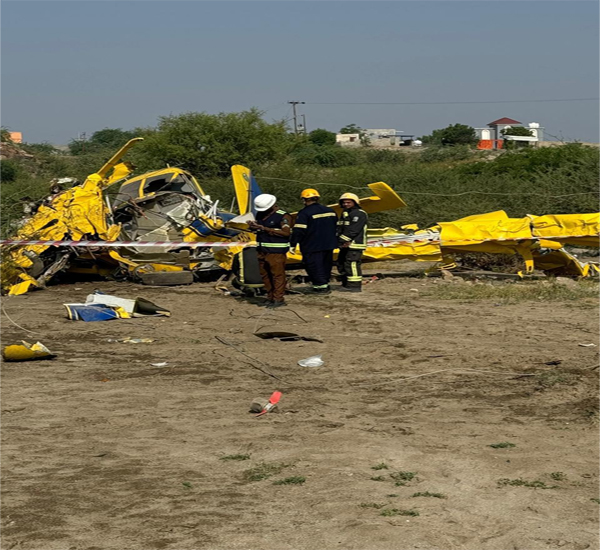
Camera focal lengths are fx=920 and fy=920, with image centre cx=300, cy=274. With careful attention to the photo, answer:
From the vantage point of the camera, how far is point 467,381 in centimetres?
848

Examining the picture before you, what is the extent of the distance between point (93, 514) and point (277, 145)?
82.3 feet

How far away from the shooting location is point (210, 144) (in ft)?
93.2

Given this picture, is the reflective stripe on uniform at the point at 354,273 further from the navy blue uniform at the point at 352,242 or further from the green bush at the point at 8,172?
the green bush at the point at 8,172

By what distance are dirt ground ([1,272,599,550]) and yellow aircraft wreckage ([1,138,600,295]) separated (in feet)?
9.45

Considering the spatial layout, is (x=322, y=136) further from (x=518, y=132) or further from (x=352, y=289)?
(x=352, y=289)

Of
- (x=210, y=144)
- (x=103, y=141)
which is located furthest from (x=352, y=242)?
(x=103, y=141)

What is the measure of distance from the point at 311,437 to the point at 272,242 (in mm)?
6256

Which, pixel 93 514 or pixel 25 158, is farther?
pixel 25 158

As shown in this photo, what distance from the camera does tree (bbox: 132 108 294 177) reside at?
92.8 feet

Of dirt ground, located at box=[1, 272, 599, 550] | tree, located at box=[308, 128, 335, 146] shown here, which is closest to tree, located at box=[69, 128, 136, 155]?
tree, located at box=[308, 128, 335, 146]

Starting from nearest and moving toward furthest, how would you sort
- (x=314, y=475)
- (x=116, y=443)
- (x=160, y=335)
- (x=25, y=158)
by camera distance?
(x=314, y=475)
(x=116, y=443)
(x=160, y=335)
(x=25, y=158)

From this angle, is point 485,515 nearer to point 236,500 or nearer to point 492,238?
point 236,500

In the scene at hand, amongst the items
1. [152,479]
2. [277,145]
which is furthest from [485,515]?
[277,145]

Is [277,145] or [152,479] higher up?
[277,145]
